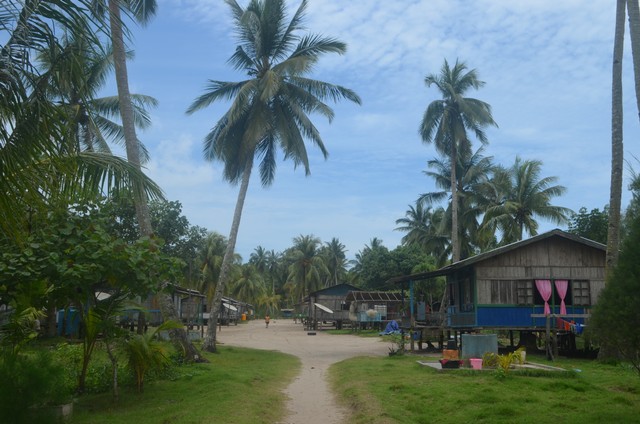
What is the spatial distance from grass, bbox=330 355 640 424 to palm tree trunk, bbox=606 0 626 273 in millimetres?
4422

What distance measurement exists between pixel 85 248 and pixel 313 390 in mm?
6311

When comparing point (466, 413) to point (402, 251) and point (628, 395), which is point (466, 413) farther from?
point (402, 251)

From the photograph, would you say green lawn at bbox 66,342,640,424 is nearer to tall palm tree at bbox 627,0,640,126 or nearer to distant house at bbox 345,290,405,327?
tall palm tree at bbox 627,0,640,126

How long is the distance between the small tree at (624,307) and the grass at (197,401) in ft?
18.1

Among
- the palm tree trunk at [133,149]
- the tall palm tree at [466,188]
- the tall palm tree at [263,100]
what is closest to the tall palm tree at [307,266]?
the tall palm tree at [466,188]

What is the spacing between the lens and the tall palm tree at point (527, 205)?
3731 cm

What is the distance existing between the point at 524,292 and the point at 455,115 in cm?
1584

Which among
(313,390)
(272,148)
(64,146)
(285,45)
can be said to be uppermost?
(285,45)

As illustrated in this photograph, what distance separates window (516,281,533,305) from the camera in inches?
953

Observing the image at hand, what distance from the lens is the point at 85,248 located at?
1115cm

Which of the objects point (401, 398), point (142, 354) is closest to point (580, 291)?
point (401, 398)

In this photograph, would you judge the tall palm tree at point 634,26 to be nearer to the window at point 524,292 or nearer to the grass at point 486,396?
the grass at point 486,396

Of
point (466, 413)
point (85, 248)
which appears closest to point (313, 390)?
point (466, 413)

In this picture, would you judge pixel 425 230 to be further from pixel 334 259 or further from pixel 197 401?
pixel 197 401
